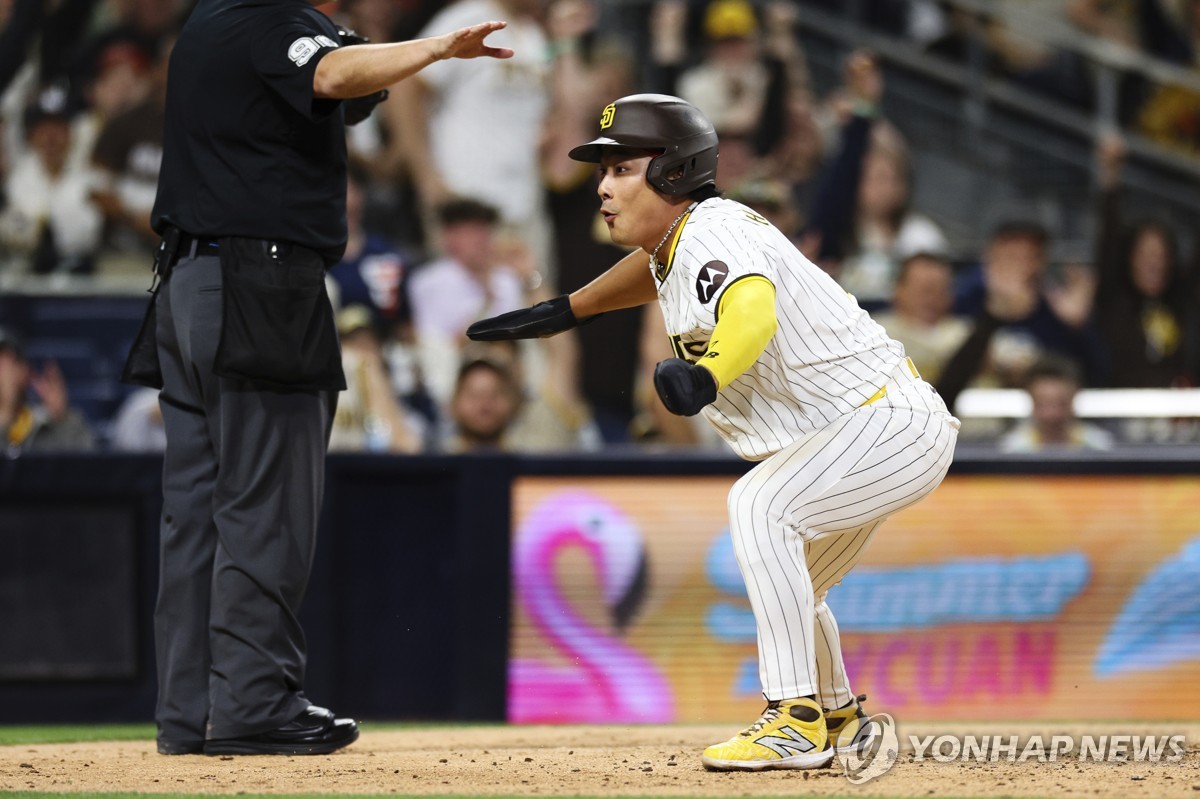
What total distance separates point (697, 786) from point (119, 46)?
242 inches

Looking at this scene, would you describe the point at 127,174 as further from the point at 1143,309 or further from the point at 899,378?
the point at 899,378

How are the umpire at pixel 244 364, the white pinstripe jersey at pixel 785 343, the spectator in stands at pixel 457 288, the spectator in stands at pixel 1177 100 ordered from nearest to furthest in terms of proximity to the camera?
the white pinstripe jersey at pixel 785 343 → the umpire at pixel 244 364 → the spectator in stands at pixel 457 288 → the spectator in stands at pixel 1177 100

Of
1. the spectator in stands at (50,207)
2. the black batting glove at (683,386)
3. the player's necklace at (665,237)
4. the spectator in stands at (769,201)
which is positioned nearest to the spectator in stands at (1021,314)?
the spectator in stands at (769,201)

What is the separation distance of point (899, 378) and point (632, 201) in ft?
2.45

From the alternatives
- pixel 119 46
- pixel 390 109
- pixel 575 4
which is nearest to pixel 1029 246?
pixel 575 4

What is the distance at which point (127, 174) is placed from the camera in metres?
7.70

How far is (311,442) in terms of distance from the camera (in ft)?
12.9

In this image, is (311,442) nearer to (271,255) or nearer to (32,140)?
(271,255)

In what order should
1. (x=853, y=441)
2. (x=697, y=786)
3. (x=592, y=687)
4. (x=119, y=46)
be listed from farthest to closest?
(x=119, y=46) < (x=592, y=687) < (x=853, y=441) < (x=697, y=786)

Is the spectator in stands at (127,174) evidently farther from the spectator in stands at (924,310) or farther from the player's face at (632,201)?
the player's face at (632,201)

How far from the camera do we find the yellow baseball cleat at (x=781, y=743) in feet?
10.9

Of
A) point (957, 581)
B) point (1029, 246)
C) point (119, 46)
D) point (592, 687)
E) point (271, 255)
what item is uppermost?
point (119, 46)

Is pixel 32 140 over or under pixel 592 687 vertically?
over

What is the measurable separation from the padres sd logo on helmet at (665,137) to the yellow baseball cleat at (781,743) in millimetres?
1194
